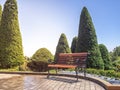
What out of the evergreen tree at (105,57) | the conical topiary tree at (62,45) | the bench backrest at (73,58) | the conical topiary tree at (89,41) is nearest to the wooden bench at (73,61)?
the bench backrest at (73,58)

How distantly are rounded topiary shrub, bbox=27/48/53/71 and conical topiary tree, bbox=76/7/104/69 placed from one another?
3.16 metres

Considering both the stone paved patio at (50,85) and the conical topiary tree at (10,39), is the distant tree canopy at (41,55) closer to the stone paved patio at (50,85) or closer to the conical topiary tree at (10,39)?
the conical topiary tree at (10,39)

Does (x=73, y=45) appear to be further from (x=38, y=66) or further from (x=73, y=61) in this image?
(x=73, y=61)

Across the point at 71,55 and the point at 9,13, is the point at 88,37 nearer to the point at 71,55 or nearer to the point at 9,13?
the point at 9,13

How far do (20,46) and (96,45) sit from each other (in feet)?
23.1

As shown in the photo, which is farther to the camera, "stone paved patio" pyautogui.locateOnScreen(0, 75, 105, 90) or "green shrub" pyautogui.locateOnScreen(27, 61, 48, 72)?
"green shrub" pyautogui.locateOnScreen(27, 61, 48, 72)

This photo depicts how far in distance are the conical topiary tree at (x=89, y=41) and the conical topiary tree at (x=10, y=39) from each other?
568cm

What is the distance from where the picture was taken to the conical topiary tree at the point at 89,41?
74.7 ft

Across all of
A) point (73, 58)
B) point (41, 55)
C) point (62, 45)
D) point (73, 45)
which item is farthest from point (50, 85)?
point (73, 45)

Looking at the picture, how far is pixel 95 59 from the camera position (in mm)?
22688

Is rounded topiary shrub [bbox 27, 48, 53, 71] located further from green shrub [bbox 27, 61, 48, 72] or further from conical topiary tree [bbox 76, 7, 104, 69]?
conical topiary tree [bbox 76, 7, 104, 69]

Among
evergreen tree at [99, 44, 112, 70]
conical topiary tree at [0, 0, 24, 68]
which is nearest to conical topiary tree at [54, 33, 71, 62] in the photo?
evergreen tree at [99, 44, 112, 70]

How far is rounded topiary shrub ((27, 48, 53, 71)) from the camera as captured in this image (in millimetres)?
21219

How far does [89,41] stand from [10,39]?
7.22 m
